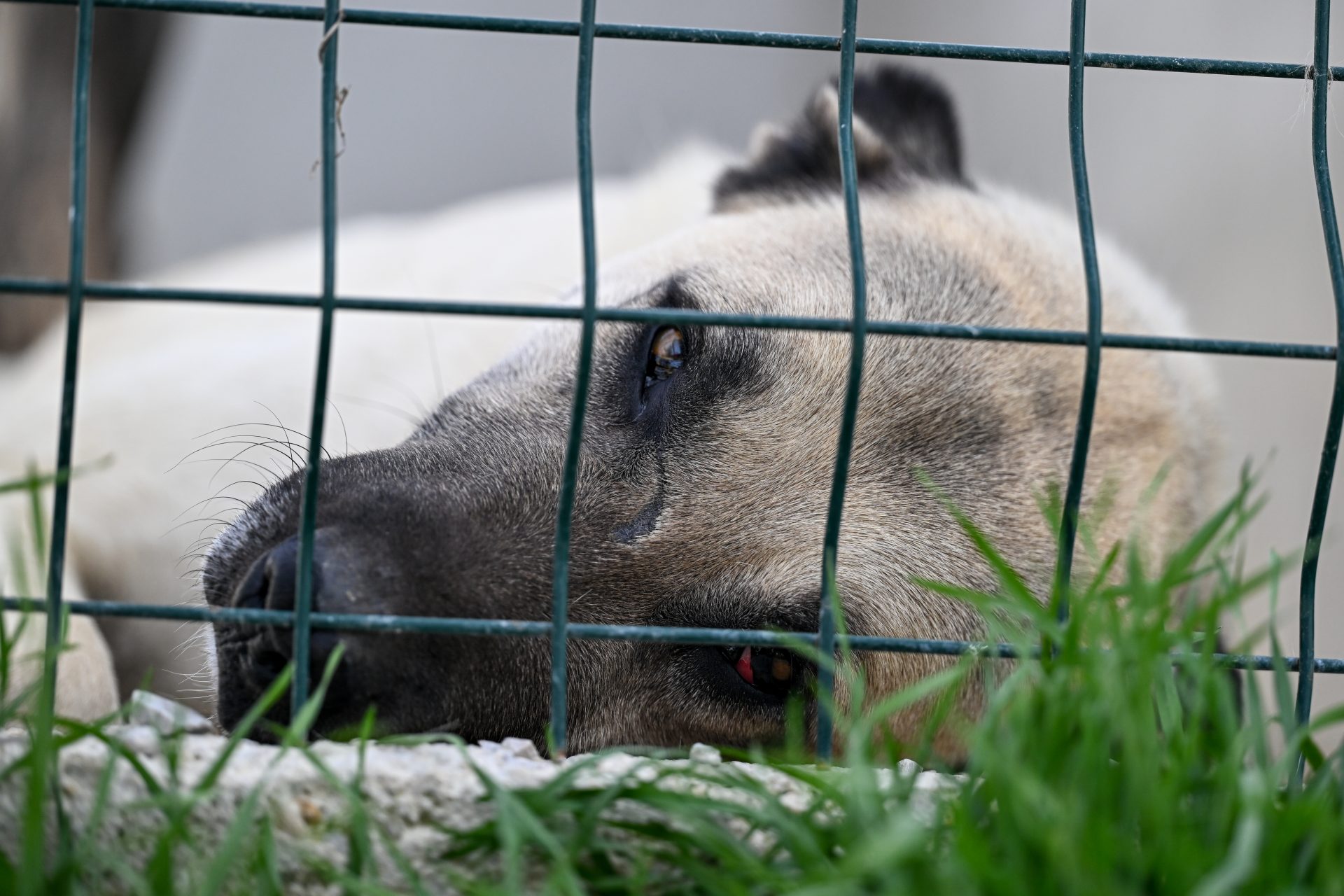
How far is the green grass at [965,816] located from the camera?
1.06 metres

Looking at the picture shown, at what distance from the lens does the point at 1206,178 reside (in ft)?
18.1

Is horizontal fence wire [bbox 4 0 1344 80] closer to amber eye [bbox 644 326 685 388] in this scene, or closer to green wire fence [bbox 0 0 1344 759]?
green wire fence [bbox 0 0 1344 759]

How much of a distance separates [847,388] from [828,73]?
2.16 m

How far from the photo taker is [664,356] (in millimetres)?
2320

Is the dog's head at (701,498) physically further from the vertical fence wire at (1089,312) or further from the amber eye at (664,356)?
the vertical fence wire at (1089,312)

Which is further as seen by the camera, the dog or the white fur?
the white fur

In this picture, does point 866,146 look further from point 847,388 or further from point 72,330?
point 72,330

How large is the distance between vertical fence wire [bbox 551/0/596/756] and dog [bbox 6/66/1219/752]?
1.20ft

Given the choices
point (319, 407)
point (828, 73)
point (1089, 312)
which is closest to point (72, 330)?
point (319, 407)

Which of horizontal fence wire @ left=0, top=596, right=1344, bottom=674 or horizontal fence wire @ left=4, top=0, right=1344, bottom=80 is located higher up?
horizontal fence wire @ left=4, top=0, right=1344, bottom=80

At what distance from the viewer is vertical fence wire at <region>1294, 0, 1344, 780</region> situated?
4.98 feet

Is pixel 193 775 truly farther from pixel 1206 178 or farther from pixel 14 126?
pixel 1206 178

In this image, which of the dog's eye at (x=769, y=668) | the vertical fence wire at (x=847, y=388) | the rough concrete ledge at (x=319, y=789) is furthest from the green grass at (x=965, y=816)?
the dog's eye at (x=769, y=668)

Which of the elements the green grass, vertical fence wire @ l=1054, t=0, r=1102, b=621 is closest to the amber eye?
vertical fence wire @ l=1054, t=0, r=1102, b=621
